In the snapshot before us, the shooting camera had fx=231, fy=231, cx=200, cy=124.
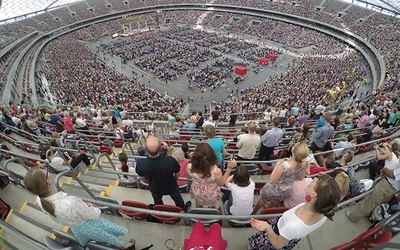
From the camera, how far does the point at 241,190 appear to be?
328 centimetres

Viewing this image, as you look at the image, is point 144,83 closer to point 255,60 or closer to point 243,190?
point 255,60

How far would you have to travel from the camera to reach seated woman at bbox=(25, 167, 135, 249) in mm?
2314

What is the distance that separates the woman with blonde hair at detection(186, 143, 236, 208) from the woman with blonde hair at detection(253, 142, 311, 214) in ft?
2.24

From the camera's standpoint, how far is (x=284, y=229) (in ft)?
7.67

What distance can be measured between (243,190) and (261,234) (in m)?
0.59

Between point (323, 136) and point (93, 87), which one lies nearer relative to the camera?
point (323, 136)

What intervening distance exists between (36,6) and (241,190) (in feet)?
232

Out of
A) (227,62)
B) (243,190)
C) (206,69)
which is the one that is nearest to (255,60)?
(227,62)

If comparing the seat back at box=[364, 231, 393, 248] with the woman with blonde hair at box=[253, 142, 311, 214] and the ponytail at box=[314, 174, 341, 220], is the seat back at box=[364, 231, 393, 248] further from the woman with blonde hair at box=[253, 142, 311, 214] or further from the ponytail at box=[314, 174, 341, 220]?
the ponytail at box=[314, 174, 341, 220]

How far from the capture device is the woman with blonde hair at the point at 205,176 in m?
3.15

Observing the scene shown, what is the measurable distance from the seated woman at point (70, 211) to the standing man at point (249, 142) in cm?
332

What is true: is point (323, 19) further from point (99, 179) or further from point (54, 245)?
point (54, 245)

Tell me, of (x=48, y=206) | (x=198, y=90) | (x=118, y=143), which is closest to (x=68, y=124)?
(x=118, y=143)

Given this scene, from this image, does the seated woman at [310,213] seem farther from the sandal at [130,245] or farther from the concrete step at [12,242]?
the concrete step at [12,242]
